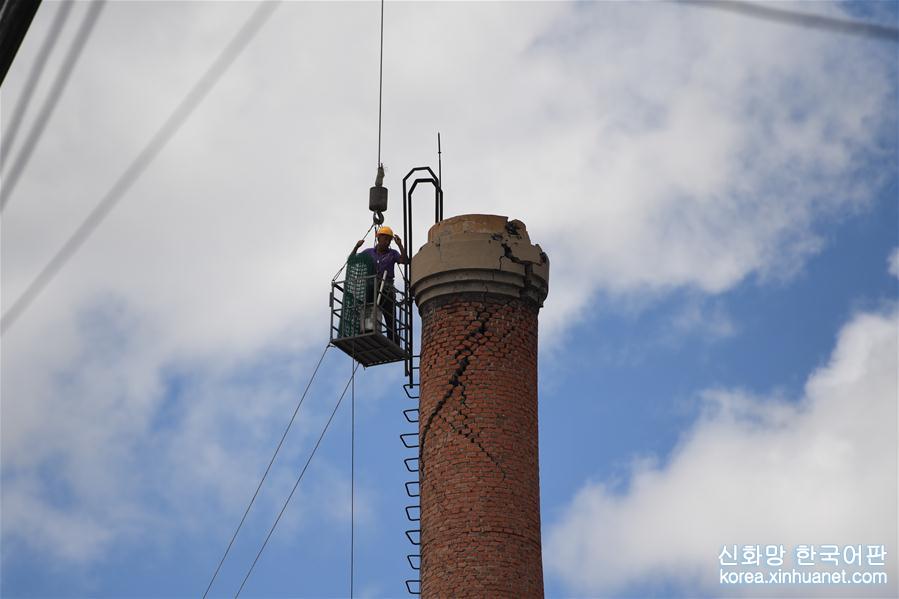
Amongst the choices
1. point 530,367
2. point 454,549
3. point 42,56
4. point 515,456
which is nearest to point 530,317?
point 530,367

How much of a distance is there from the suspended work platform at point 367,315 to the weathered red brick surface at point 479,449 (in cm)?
91

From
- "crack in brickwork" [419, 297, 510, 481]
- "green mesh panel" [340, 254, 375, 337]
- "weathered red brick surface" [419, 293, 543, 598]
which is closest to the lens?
"weathered red brick surface" [419, 293, 543, 598]

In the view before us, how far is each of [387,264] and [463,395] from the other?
3052mm

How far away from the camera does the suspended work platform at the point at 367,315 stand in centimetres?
2136

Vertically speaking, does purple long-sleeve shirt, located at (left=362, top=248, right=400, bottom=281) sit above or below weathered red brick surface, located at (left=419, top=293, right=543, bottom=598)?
above

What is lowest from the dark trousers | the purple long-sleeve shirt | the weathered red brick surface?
the weathered red brick surface

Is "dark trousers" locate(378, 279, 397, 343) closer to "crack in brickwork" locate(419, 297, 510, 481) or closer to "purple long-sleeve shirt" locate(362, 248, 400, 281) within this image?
"purple long-sleeve shirt" locate(362, 248, 400, 281)

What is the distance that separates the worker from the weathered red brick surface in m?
1.03

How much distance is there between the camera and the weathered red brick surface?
62.0 ft

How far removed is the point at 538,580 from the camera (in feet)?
63.2

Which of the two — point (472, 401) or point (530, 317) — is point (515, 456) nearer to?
point (472, 401)

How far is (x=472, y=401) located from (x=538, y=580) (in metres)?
2.72

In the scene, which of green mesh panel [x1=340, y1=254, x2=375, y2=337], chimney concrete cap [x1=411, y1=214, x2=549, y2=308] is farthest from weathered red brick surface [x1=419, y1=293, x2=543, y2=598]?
green mesh panel [x1=340, y1=254, x2=375, y2=337]

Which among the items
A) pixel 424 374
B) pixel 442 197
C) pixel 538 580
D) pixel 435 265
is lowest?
pixel 538 580
